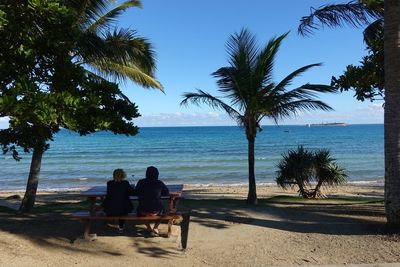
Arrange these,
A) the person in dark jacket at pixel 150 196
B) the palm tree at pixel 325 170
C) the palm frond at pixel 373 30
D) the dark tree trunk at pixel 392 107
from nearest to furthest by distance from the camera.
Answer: the person in dark jacket at pixel 150 196 < the dark tree trunk at pixel 392 107 < the palm frond at pixel 373 30 < the palm tree at pixel 325 170

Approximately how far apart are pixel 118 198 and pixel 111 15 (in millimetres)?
7125

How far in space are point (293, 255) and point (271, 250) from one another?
1.20 feet

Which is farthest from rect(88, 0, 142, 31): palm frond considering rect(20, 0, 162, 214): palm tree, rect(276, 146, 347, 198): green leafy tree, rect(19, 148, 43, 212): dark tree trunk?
rect(276, 146, 347, 198): green leafy tree

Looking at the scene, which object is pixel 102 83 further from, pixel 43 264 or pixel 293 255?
pixel 293 255

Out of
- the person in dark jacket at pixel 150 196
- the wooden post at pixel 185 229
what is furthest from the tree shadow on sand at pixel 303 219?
the person in dark jacket at pixel 150 196

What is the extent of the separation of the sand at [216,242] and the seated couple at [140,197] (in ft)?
1.32

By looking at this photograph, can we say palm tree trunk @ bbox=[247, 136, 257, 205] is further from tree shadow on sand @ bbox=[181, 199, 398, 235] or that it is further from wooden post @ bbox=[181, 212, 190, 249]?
wooden post @ bbox=[181, 212, 190, 249]

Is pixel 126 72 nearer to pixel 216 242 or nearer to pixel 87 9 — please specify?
pixel 87 9

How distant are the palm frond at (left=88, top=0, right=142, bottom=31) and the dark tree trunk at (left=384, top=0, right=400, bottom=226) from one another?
7.59 m

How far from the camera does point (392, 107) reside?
7.07m

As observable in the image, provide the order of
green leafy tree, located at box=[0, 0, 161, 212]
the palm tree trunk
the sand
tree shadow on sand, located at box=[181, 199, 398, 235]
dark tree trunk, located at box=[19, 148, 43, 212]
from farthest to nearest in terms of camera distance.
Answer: the palm tree trunk → dark tree trunk, located at box=[19, 148, 43, 212] → tree shadow on sand, located at box=[181, 199, 398, 235] → the sand → green leafy tree, located at box=[0, 0, 161, 212]

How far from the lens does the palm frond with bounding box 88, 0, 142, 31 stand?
12281mm

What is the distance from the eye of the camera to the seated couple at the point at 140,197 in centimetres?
699

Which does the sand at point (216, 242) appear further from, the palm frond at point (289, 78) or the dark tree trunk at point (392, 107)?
the palm frond at point (289, 78)
